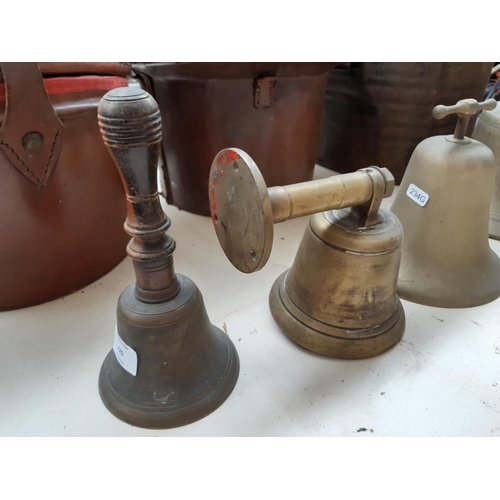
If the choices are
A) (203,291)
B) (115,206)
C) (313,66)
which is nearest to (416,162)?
(313,66)

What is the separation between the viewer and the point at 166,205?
1485 mm

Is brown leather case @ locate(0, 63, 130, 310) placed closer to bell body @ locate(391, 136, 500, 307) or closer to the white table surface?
the white table surface

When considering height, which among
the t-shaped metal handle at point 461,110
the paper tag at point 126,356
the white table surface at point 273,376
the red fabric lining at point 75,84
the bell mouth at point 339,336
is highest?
the red fabric lining at point 75,84

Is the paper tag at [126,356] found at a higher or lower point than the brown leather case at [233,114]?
lower

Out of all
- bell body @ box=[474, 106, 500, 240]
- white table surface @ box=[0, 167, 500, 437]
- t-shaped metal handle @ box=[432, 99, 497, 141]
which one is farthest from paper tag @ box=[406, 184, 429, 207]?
bell body @ box=[474, 106, 500, 240]

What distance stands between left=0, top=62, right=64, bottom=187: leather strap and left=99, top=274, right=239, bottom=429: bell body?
330mm

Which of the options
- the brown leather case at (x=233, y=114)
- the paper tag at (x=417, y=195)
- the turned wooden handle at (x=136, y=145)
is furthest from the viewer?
the brown leather case at (x=233, y=114)

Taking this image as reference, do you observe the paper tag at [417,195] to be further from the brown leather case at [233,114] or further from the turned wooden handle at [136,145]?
the turned wooden handle at [136,145]

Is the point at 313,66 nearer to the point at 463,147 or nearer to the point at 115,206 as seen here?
the point at 463,147

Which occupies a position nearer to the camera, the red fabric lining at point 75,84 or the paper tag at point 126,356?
the paper tag at point 126,356

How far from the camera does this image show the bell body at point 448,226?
0.94 meters

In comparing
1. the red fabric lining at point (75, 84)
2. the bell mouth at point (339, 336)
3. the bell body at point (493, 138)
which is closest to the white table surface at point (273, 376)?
the bell mouth at point (339, 336)

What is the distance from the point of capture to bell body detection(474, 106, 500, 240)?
120 centimetres

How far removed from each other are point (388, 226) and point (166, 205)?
88 centimetres
